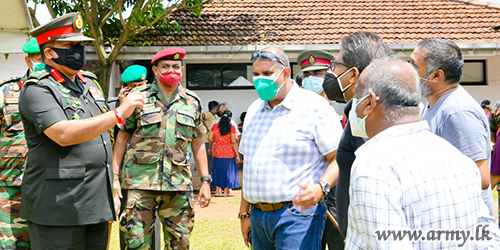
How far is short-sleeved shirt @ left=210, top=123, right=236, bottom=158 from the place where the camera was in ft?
40.7

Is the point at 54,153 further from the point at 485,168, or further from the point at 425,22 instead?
the point at 425,22

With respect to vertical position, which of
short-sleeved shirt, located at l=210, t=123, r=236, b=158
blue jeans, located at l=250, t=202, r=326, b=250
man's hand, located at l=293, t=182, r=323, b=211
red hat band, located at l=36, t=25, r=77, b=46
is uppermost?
red hat band, located at l=36, t=25, r=77, b=46

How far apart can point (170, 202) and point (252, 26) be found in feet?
35.9

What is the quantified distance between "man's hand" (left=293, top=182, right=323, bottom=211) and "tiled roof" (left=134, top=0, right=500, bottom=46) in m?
10.8

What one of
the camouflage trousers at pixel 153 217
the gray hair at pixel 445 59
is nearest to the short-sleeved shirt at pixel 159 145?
the camouflage trousers at pixel 153 217

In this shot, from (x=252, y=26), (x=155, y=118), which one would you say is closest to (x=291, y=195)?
(x=155, y=118)

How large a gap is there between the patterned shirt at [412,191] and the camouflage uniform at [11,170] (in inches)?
138

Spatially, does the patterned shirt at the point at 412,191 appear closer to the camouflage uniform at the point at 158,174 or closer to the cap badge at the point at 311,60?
the camouflage uniform at the point at 158,174

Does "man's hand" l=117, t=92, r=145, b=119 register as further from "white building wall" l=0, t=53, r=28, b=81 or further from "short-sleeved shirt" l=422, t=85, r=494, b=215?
"white building wall" l=0, t=53, r=28, b=81

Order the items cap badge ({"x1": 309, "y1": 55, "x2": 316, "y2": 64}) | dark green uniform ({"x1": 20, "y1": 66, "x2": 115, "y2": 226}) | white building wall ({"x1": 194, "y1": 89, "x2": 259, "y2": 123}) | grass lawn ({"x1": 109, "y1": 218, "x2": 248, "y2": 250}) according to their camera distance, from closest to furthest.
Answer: dark green uniform ({"x1": 20, "y1": 66, "x2": 115, "y2": 226}), cap badge ({"x1": 309, "y1": 55, "x2": 316, "y2": 64}), grass lawn ({"x1": 109, "y1": 218, "x2": 248, "y2": 250}), white building wall ({"x1": 194, "y1": 89, "x2": 259, "y2": 123})

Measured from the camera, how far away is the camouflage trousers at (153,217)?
4.77 metres

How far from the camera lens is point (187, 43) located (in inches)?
539

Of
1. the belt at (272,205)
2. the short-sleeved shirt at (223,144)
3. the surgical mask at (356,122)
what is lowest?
the short-sleeved shirt at (223,144)

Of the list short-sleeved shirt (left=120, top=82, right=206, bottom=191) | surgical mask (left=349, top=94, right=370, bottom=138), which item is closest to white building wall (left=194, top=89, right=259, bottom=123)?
short-sleeved shirt (left=120, top=82, right=206, bottom=191)
